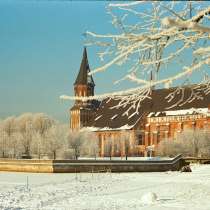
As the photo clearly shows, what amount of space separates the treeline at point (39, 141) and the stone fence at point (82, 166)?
66.0 feet

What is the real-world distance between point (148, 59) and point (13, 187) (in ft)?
43.4

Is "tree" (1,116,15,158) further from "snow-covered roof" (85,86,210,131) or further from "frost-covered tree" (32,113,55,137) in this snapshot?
"snow-covered roof" (85,86,210,131)

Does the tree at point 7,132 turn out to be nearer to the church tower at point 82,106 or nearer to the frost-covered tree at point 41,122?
the frost-covered tree at point 41,122

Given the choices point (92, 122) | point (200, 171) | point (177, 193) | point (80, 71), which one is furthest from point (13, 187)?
point (80, 71)

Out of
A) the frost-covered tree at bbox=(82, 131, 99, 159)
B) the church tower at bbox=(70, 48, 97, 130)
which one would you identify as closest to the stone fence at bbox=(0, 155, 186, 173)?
the frost-covered tree at bbox=(82, 131, 99, 159)

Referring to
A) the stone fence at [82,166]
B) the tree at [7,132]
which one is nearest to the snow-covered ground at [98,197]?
the stone fence at [82,166]

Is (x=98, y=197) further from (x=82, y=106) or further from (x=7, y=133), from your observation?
(x=82, y=106)

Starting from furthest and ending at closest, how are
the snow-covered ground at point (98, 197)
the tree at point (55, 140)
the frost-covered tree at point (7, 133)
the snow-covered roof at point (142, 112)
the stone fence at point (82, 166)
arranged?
1. the snow-covered roof at point (142, 112)
2. the frost-covered tree at point (7, 133)
3. the tree at point (55, 140)
4. the stone fence at point (82, 166)
5. the snow-covered ground at point (98, 197)

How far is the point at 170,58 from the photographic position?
6090 mm

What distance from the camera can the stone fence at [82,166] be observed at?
2834cm

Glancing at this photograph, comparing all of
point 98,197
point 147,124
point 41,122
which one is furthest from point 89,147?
point 98,197

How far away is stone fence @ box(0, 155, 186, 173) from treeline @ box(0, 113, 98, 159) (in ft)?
66.0

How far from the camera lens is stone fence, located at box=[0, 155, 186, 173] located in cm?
2834

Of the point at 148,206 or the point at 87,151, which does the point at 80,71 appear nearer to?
the point at 87,151
